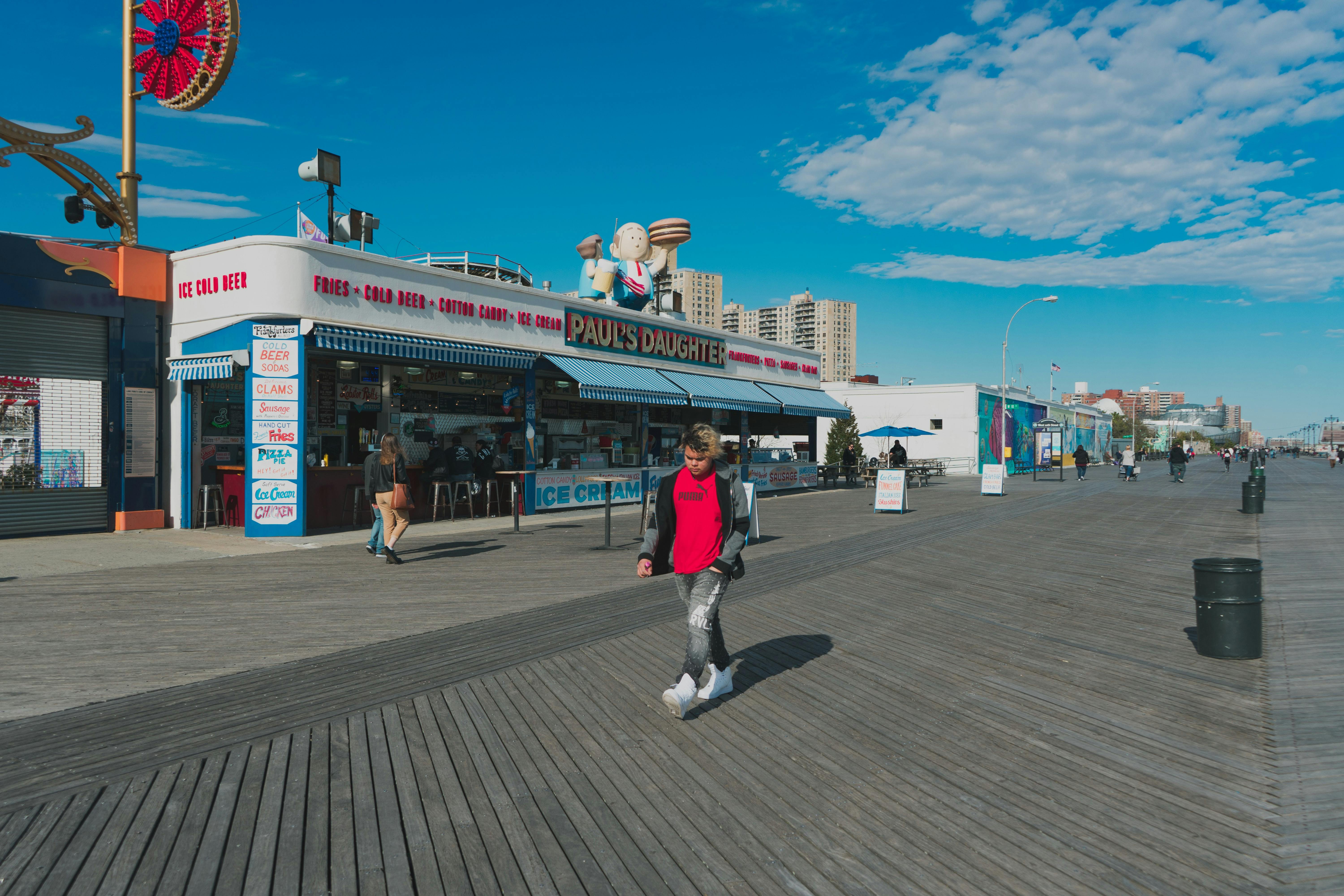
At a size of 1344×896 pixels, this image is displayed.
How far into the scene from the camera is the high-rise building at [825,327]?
144750 millimetres

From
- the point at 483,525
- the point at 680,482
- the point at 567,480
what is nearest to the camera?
the point at 680,482

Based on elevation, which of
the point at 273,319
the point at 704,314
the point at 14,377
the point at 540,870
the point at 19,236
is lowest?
the point at 540,870

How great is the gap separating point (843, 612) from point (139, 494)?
12822 mm

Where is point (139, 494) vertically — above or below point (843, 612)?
above

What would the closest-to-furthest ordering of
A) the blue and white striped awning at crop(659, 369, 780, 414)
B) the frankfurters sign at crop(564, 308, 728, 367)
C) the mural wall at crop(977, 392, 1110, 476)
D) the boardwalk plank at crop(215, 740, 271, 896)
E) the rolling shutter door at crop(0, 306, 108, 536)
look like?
the boardwalk plank at crop(215, 740, 271, 896), the rolling shutter door at crop(0, 306, 108, 536), the frankfurters sign at crop(564, 308, 728, 367), the blue and white striped awning at crop(659, 369, 780, 414), the mural wall at crop(977, 392, 1110, 476)

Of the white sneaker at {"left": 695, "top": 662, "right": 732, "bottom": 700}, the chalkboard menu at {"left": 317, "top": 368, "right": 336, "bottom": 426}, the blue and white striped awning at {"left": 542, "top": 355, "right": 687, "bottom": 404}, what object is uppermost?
the blue and white striped awning at {"left": 542, "top": 355, "right": 687, "bottom": 404}

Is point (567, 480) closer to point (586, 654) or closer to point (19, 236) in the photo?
point (19, 236)

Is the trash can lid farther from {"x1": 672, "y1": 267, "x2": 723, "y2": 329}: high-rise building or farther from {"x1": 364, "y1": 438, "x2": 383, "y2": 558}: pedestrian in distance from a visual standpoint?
{"x1": 672, "y1": 267, "x2": 723, "y2": 329}: high-rise building

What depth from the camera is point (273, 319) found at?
Result: 13.4 m

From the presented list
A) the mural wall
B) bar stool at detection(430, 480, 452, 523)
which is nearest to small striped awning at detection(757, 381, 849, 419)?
bar stool at detection(430, 480, 452, 523)

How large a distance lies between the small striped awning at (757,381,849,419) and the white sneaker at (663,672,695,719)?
21.4 metres

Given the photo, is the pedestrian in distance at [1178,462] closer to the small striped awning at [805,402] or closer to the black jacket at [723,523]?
the small striped awning at [805,402]

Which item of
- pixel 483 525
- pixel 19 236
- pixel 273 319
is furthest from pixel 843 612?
pixel 19 236

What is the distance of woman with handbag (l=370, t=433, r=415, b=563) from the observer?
10.6m
